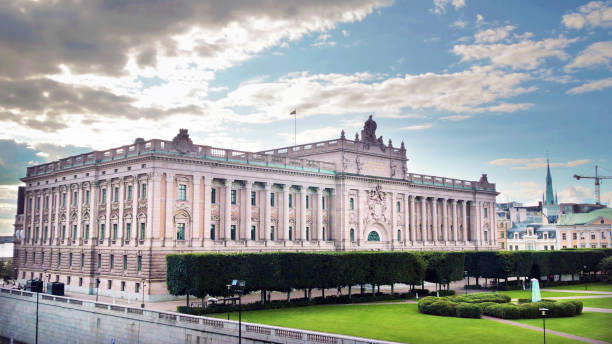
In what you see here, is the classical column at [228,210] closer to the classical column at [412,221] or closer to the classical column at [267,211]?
the classical column at [267,211]

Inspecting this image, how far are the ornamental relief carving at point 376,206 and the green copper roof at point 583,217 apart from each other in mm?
71491

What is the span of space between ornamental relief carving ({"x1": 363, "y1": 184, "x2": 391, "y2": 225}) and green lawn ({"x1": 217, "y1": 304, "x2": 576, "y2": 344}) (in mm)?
37440

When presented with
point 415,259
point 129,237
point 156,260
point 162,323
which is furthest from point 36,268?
point 415,259

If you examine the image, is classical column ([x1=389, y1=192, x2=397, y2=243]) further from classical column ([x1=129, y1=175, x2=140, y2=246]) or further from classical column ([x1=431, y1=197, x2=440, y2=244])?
classical column ([x1=129, y1=175, x2=140, y2=246])

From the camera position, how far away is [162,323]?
4772 centimetres

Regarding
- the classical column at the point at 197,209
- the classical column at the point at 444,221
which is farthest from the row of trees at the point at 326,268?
the classical column at the point at 444,221

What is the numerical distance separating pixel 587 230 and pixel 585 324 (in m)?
107

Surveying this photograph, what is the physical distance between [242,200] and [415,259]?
25.6 m

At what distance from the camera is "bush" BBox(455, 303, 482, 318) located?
5509 centimetres

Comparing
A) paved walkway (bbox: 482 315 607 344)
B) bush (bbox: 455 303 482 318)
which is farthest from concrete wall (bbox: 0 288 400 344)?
bush (bbox: 455 303 482 318)

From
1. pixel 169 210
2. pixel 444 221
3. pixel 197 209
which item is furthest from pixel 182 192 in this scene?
pixel 444 221

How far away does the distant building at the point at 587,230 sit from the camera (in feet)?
476

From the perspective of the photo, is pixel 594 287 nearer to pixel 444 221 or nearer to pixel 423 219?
pixel 423 219

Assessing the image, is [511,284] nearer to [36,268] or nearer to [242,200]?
[242,200]
